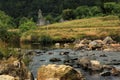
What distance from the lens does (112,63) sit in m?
61.1

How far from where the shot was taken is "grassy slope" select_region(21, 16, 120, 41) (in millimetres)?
134500

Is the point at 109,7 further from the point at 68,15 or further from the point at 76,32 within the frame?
the point at 76,32

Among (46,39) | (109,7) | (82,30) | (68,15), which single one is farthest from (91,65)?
(68,15)

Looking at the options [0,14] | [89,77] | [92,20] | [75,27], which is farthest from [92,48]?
[0,14]

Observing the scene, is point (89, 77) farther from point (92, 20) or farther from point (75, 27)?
point (92, 20)

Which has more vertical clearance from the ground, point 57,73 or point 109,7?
point 57,73

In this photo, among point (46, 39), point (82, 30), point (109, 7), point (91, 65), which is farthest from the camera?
point (109, 7)

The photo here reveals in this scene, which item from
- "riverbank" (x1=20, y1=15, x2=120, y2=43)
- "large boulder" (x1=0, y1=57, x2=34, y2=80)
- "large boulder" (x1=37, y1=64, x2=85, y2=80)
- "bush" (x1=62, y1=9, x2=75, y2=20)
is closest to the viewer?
"large boulder" (x1=37, y1=64, x2=85, y2=80)

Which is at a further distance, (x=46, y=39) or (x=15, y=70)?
(x=46, y=39)

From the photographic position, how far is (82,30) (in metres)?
140

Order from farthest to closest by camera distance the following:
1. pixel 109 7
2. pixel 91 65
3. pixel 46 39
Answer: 1. pixel 109 7
2. pixel 46 39
3. pixel 91 65

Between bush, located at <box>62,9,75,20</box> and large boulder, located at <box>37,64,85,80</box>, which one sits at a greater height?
large boulder, located at <box>37,64,85,80</box>

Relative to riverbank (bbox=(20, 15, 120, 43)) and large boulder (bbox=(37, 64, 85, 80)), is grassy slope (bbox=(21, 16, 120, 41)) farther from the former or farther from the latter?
large boulder (bbox=(37, 64, 85, 80))

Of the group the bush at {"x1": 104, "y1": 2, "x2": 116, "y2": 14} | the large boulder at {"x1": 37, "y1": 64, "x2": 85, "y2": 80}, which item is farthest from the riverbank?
the large boulder at {"x1": 37, "y1": 64, "x2": 85, "y2": 80}
